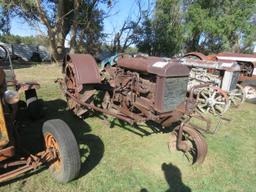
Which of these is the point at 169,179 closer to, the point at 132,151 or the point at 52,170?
the point at 132,151

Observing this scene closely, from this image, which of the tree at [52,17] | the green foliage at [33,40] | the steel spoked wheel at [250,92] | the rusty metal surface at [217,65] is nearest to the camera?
the rusty metal surface at [217,65]

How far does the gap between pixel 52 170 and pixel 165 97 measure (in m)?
1.81

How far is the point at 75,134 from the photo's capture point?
3.96m

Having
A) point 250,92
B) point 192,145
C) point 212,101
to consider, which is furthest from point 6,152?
point 250,92

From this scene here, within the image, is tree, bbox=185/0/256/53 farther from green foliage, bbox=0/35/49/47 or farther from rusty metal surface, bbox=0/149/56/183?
rusty metal surface, bbox=0/149/56/183

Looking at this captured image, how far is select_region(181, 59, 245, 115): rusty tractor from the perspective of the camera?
5402 millimetres

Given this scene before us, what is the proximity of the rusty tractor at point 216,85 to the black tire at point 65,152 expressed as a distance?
3266 mm

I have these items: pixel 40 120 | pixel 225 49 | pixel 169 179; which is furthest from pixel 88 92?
pixel 225 49

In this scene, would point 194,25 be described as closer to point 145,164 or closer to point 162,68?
point 162,68

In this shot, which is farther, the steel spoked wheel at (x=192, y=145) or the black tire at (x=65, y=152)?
the steel spoked wheel at (x=192, y=145)

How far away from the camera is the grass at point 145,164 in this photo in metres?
2.74

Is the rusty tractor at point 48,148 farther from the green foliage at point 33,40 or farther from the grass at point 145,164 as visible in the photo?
the green foliage at point 33,40

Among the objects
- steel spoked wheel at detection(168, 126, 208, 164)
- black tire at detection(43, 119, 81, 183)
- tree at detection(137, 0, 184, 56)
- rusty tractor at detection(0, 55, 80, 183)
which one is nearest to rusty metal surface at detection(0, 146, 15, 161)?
rusty tractor at detection(0, 55, 80, 183)

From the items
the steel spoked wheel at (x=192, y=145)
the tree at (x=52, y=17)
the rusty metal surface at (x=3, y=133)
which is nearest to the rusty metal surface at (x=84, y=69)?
the steel spoked wheel at (x=192, y=145)
